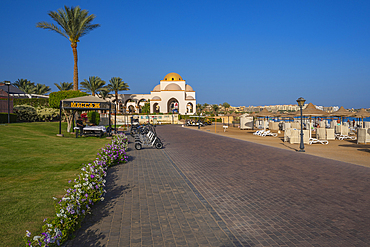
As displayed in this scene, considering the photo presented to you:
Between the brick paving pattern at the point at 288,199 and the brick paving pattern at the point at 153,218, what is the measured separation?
0.31m

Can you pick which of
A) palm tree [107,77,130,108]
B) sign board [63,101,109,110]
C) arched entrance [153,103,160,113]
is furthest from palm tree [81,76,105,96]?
sign board [63,101,109,110]

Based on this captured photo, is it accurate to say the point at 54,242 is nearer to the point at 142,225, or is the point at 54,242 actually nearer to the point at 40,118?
the point at 142,225

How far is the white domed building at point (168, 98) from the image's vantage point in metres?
67.1

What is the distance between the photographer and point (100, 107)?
53.4 ft

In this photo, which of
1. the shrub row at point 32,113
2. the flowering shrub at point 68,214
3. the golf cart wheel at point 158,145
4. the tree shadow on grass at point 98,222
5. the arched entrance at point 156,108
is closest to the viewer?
the flowering shrub at point 68,214

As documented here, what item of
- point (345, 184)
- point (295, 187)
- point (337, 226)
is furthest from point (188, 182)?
point (345, 184)

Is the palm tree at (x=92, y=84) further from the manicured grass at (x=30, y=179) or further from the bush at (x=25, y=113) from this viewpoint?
the manicured grass at (x=30, y=179)

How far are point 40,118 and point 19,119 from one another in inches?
92.4

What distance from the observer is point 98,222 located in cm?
429

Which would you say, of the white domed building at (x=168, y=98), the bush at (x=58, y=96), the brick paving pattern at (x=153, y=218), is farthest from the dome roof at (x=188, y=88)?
the brick paving pattern at (x=153, y=218)

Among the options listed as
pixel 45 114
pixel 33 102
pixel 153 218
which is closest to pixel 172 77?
pixel 33 102

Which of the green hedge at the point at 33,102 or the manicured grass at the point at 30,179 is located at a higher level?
the green hedge at the point at 33,102

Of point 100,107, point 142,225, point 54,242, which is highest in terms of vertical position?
point 100,107

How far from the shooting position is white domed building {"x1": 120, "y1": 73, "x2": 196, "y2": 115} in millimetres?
67125
